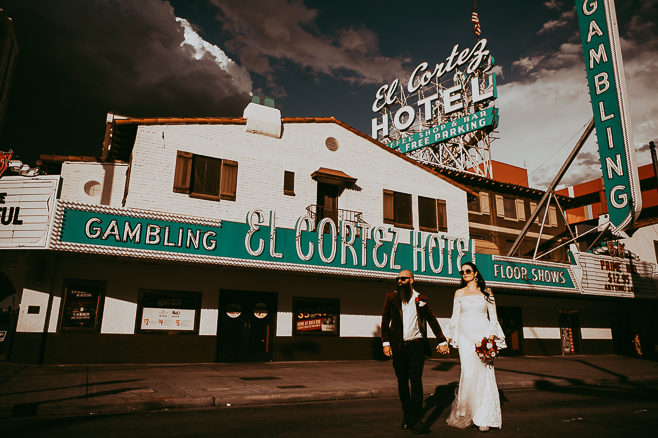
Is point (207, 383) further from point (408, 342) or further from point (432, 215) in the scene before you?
point (432, 215)

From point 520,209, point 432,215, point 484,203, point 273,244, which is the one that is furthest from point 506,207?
point 273,244

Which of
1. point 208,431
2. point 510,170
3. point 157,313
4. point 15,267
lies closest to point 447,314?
point 157,313

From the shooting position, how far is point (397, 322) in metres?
5.68

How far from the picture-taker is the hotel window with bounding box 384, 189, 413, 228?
17.9 m

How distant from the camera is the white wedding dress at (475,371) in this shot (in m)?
5.36

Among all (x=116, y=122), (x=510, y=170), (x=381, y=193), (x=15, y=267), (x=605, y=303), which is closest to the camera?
(x=15, y=267)

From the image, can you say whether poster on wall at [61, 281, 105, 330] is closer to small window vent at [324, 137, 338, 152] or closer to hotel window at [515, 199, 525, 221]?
small window vent at [324, 137, 338, 152]

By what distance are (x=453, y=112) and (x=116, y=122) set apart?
27.0 metres

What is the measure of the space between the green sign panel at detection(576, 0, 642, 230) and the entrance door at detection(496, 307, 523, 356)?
632cm

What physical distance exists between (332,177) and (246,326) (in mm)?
6497

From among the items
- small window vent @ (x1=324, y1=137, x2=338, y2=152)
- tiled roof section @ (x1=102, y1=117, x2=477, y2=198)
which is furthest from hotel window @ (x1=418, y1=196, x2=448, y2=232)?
tiled roof section @ (x1=102, y1=117, x2=477, y2=198)

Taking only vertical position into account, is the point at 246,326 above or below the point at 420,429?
above

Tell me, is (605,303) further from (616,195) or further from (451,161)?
(451,161)

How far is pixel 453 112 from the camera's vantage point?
33.6m
